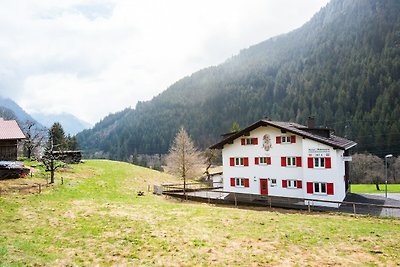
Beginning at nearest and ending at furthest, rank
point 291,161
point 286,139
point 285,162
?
point 291,161 < point 285,162 < point 286,139

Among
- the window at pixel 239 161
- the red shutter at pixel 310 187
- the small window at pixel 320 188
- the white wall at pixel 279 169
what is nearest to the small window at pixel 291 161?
the white wall at pixel 279 169

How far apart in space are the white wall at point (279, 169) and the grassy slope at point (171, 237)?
22.2 ft

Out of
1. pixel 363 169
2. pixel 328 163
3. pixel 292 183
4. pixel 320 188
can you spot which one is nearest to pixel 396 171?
pixel 363 169

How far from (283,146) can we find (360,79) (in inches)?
5873

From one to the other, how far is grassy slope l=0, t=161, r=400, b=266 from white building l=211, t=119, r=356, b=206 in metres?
6.82

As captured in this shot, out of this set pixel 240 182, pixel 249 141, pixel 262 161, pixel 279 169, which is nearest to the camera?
pixel 279 169

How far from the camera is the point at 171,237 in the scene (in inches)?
752

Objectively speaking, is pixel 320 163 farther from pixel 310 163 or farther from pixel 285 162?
pixel 285 162

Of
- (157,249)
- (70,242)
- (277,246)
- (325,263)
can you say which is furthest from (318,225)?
(70,242)

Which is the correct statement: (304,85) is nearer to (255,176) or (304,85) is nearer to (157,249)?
(255,176)

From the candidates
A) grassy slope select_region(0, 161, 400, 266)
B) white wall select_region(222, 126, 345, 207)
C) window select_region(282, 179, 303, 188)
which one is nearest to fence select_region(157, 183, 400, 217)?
white wall select_region(222, 126, 345, 207)

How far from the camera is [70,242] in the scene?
695 inches

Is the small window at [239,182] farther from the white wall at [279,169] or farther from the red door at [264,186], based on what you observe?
the red door at [264,186]

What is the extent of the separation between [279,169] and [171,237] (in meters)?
23.2
